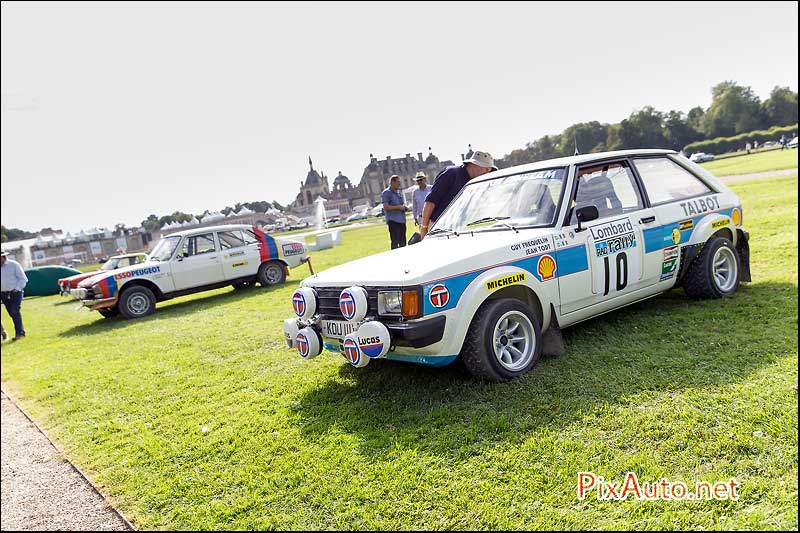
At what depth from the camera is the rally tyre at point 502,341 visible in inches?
171

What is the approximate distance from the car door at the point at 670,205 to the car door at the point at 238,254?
937cm

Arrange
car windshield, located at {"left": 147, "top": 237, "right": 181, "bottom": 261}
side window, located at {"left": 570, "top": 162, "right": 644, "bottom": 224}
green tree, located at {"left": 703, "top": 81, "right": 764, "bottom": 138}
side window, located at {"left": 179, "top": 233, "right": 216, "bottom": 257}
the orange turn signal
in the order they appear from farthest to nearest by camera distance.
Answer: green tree, located at {"left": 703, "top": 81, "right": 764, "bottom": 138} → side window, located at {"left": 179, "top": 233, "right": 216, "bottom": 257} → car windshield, located at {"left": 147, "top": 237, "right": 181, "bottom": 261} → side window, located at {"left": 570, "top": 162, "right": 644, "bottom": 224} → the orange turn signal

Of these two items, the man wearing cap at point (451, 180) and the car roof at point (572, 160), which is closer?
the car roof at point (572, 160)

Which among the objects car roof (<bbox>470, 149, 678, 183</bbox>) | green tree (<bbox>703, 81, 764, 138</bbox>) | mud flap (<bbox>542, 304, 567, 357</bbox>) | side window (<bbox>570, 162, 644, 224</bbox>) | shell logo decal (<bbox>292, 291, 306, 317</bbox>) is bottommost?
mud flap (<bbox>542, 304, 567, 357</bbox>)

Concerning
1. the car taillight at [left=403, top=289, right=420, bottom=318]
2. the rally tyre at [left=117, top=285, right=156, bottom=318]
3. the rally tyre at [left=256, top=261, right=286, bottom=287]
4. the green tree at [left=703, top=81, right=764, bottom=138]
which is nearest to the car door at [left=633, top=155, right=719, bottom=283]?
the car taillight at [left=403, top=289, right=420, bottom=318]

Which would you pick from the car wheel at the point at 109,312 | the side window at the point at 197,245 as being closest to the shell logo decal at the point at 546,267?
the side window at the point at 197,245

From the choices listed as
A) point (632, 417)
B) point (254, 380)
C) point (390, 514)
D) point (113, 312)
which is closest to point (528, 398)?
point (632, 417)

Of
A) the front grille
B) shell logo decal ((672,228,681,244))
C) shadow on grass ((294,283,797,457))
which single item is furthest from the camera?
shell logo decal ((672,228,681,244))

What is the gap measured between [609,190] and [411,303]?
2606 mm

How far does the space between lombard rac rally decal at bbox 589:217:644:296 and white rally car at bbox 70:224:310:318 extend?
951 centimetres

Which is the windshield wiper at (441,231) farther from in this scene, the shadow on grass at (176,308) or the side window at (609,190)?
the shadow on grass at (176,308)

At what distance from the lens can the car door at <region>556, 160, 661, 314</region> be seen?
5066 mm

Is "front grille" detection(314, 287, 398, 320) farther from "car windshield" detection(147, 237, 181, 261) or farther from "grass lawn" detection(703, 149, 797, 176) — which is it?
"grass lawn" detection(703, 149, 797, 176)

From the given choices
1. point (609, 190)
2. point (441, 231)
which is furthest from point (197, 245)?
point (609, 190)
